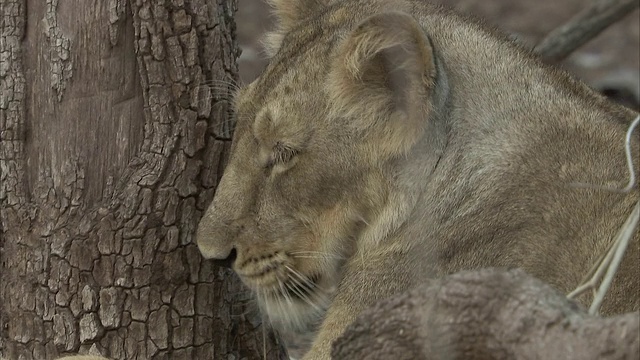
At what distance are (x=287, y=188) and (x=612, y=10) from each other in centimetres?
378

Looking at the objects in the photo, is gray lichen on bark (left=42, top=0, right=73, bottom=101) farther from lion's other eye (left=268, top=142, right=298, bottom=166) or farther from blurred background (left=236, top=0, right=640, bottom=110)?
blurred background (left=236, top=0, right=640, bottom=110)

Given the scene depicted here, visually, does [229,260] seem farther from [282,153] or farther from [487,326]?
[487,326]

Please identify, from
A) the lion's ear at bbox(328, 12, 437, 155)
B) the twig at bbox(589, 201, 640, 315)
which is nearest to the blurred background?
the lion's ear at bbox(328, 12, 437, 155)

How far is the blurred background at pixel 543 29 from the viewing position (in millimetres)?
10555

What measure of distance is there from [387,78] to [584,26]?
11.8 feet

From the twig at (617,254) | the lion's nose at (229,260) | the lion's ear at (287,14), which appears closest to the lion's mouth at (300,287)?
the lion's nose at (229,260)

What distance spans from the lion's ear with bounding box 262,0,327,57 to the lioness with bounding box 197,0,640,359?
12.8 inches

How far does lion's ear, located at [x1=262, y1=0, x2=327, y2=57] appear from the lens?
4.33 m

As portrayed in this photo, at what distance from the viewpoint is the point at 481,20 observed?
4.16 meters

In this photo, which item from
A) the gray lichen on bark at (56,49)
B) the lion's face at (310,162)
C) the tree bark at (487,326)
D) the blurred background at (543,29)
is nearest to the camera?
the tree bark at (487,326)

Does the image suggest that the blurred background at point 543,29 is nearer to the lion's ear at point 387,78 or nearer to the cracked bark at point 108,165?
the cracked bark at point 108,165

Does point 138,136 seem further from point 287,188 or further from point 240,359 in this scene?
point 240,359

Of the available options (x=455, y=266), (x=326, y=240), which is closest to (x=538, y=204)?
(x=455, y=266)

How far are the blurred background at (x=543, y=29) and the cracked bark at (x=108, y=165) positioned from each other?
19.0ft
